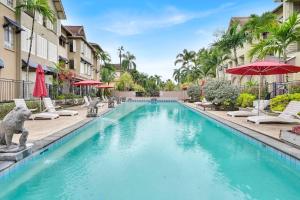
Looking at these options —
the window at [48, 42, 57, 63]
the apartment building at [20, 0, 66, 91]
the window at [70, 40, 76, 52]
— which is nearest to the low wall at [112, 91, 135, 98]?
the window at [70, 40, 76, 52]

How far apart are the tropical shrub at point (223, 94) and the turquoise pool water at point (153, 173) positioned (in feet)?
40.2

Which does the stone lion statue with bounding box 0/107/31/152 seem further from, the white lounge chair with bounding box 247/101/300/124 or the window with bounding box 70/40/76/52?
the window with bounding box 70/40/76/52

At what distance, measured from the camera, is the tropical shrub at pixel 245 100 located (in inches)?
829

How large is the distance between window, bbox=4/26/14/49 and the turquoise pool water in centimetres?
1294

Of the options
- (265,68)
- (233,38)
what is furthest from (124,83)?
(265,68)

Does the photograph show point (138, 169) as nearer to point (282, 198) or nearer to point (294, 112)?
point (282, 198)

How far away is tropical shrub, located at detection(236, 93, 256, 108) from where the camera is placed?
69.1ft

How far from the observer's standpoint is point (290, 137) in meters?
8.19

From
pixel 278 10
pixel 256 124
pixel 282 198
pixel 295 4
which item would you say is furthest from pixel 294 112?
pixel 278 10

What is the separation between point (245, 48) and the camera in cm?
3872

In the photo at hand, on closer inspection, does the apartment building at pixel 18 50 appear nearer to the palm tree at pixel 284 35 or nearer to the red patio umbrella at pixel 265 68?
the red patio umbrella at pixel 265 68

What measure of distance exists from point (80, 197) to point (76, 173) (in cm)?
156

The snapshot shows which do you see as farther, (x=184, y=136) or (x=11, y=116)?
(x=184, y=136)

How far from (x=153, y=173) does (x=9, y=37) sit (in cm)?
1767
